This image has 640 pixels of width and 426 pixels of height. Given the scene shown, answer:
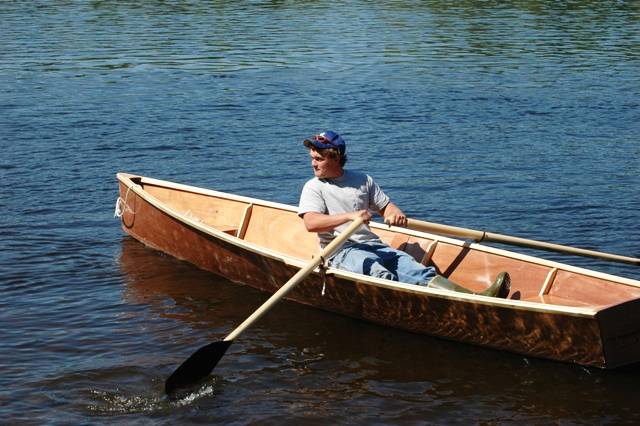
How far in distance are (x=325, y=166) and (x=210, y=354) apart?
1993 millimetres

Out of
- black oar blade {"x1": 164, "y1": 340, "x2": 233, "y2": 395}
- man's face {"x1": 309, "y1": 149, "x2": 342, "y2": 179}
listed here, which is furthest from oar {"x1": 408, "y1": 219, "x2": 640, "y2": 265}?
black oar blade {"x1": 164, "y1": 340, "x2": 233, "y2": 395}

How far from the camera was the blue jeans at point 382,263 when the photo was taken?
31.5 ft

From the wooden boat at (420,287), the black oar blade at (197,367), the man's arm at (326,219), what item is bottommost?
the black oar blade at (197,367)

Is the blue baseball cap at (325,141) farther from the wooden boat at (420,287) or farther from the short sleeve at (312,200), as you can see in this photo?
the wooden boat at (420,287)

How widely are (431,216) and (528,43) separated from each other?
1652 cm

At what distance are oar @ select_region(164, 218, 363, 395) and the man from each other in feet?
1.17

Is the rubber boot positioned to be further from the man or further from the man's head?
the man's head

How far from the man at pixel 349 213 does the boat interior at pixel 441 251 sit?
521mm

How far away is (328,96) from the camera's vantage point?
21594 millimetres

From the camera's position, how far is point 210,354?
8672 millimetres

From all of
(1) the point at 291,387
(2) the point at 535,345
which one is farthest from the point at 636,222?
(1) the point at 291,387

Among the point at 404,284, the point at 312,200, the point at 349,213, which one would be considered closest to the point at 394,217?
the point at 349,213

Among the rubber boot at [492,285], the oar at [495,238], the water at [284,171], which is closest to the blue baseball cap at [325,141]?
the oar at [495,238]

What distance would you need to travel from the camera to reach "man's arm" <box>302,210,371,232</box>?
9.35 meters
